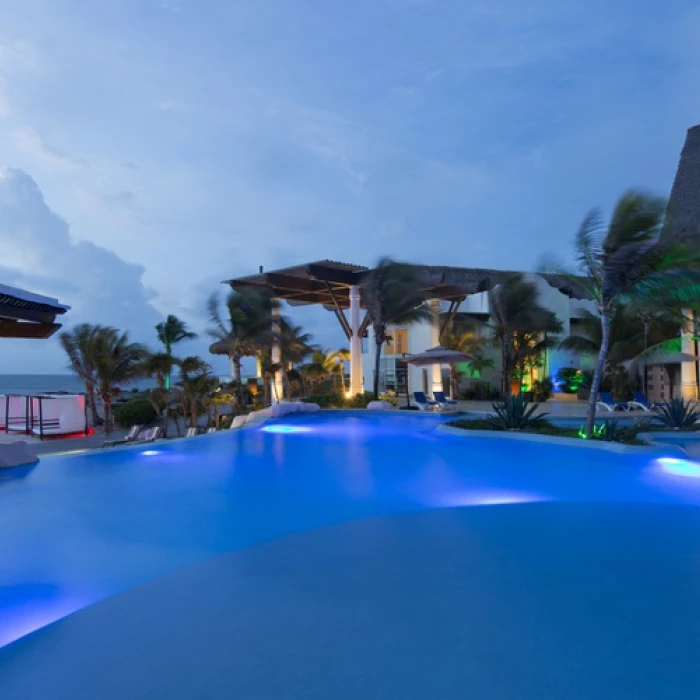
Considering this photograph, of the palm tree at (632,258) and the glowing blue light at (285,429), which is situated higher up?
the palm tree at (632,258)

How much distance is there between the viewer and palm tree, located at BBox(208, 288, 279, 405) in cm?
2178

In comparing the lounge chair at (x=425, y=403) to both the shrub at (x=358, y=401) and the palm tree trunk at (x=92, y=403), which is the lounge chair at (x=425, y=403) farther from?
the palm tree trunk at (x=92, y=403)

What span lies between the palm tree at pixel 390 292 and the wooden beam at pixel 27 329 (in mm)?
15168

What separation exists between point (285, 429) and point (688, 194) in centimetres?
1922

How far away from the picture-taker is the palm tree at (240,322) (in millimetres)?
21781

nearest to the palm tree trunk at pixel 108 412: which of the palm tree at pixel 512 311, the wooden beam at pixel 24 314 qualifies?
the palm tree at pixel 512 311

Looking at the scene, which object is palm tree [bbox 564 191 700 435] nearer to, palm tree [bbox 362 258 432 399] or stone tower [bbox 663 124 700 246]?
palm tree [bbox 362 258 432 399]

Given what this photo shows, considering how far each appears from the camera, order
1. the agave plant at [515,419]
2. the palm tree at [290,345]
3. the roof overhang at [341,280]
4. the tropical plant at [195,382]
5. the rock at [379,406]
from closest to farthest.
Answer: the agave plant at [515,419] < the rock at [379,406] < the tropical plant at [195,382] < the roof overhang at [341,280] < the palm tree at [290,345]

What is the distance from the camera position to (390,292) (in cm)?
2120

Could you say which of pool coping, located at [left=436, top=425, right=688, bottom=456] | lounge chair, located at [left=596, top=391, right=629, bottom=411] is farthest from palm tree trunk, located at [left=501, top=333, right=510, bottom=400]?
pool coping, located at [left=436, top=425, right=688, bottom=456]

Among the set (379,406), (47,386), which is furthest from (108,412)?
(47,386)

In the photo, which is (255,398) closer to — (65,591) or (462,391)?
(462,391)

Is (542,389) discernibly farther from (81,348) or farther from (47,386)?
(47,386)

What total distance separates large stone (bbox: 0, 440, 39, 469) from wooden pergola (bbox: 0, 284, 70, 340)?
104 inches
